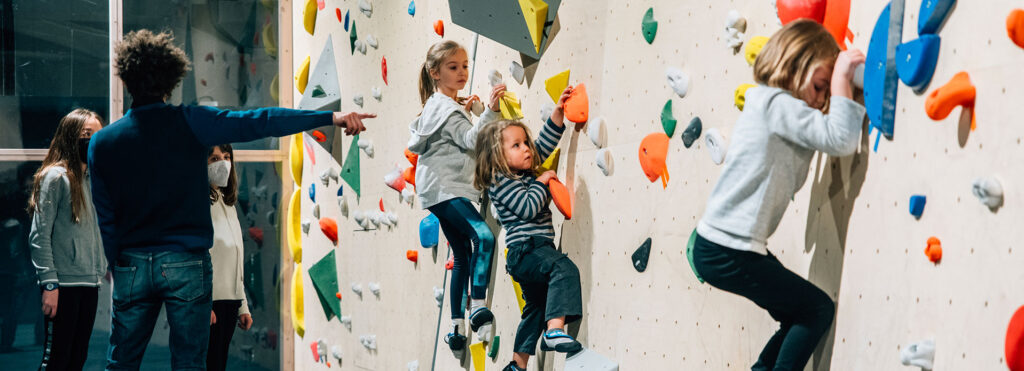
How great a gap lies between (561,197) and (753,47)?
1066 millimetres

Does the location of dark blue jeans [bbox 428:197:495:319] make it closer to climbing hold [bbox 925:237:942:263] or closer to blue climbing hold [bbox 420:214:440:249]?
blue climbing hold [bbox 420:214:440:249]

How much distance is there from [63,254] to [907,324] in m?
3.03

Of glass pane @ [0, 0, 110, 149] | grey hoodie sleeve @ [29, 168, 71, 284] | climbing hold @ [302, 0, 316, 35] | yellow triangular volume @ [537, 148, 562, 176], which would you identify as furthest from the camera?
climbing hold @ [302, 0, 316, 35]

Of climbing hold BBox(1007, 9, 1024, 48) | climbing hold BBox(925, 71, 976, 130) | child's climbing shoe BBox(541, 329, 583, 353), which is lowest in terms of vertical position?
child's climbing shoe BBox(541, 329, 583, 353)

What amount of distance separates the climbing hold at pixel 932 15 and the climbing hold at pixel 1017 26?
0.18m

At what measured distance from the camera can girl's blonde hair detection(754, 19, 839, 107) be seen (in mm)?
2125

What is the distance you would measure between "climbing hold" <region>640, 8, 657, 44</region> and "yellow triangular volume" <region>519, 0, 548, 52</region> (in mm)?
583

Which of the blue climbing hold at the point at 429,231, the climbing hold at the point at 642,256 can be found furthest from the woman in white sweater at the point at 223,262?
the climbing hold at the point at 642,256

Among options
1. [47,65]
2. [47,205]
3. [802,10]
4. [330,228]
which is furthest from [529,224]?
[47,65]

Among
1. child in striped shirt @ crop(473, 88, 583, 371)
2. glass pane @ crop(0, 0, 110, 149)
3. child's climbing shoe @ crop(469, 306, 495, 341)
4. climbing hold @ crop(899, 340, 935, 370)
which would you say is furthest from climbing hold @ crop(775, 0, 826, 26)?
glass pane @ crop(0, 0, 110, 149)

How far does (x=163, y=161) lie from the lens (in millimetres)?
2783

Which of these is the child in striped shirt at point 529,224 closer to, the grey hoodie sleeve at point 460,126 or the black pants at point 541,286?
the black pants at point 541,286

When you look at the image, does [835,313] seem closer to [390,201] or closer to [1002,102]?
[1002,102]

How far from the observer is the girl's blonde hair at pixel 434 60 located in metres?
3.62
